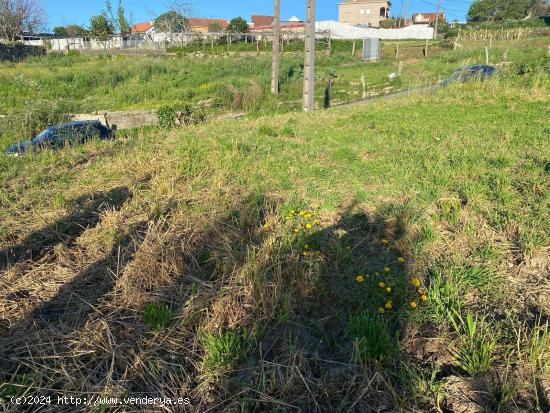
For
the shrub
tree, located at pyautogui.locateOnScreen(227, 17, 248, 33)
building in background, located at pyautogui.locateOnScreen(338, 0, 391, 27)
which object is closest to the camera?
the shrub

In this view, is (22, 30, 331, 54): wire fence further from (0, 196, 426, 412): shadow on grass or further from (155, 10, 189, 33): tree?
(0, 196, 426, 412): shadow on grass

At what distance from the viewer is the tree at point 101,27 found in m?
39.9

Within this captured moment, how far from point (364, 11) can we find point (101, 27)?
Answer: 5984 centimetres

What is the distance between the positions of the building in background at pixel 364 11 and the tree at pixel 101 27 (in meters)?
56.6

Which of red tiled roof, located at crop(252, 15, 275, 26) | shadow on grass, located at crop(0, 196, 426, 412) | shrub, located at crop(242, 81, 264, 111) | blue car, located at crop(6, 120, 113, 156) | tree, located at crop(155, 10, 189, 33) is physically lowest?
shadow on grass, located at crop(0, 196, 426, 412)

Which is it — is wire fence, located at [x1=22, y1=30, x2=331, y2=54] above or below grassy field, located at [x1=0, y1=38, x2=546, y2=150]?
above

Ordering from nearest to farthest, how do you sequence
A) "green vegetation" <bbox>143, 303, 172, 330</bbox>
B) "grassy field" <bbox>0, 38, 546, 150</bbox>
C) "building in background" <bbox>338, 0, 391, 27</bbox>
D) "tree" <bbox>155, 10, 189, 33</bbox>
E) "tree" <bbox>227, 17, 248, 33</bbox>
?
"green vegetation" <bbox>143, 303, 172, 330</bbox>
"grassy field" <bbox>0, 38, 546, 150</bbox>
"tree" <bbox>155, 10, 189, 33</bbox>
"tree" <bbox>227, 17, 248, 33</bbox>
"building in background" <bbox>338, 0, 391, 27</bbox>

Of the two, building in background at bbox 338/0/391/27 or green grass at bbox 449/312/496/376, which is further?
building in background at bbox 338/0/391/27

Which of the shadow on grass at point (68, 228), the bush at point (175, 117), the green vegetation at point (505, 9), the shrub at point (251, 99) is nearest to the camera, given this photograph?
the shadow on grass at point (68, 228)

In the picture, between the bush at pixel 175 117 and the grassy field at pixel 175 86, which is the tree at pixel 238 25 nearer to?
the grassy field at pixel 175 86

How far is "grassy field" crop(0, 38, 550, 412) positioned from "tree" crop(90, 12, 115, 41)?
40616 mm

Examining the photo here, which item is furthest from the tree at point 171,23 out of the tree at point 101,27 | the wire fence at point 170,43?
the tree at point 101,27

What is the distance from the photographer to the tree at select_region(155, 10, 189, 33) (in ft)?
128

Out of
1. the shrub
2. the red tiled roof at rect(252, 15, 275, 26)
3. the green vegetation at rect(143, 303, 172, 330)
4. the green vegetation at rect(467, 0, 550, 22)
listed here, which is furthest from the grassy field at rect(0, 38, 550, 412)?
the red tiled roof at rect(252, 15, 275, 26)
